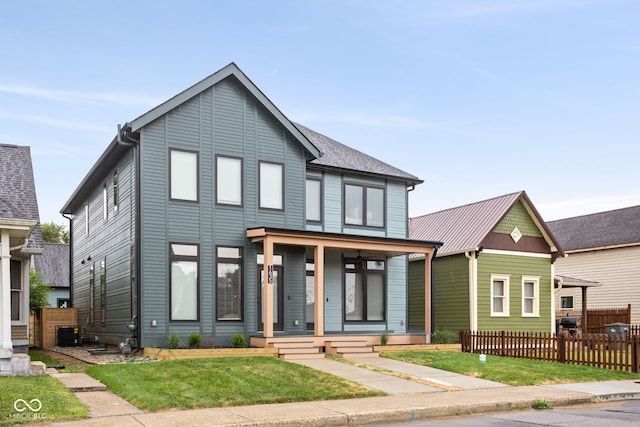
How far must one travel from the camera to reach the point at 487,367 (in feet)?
62.1

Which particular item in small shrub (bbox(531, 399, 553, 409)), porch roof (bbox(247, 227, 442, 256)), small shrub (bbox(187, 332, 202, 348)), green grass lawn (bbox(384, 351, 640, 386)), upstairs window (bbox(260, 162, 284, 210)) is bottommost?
green grass lawn (bbox(384, 351, 640, 386))

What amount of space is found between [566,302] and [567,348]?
19.0m

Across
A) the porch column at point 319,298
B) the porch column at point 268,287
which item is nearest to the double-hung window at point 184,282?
the porch column at point 268,287

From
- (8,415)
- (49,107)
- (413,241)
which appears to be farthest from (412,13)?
(49,107)

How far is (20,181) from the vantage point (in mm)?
21016

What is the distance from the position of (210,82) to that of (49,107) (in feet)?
25.6

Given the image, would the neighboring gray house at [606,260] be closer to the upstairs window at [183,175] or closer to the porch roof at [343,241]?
the porch roof at [343,241]

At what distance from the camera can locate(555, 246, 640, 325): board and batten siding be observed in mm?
36000

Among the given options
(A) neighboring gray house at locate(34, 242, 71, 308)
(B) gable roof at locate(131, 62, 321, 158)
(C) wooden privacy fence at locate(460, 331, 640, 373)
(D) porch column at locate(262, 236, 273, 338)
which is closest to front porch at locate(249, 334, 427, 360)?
(D) porch column at locate(262, 236, 273, 338)

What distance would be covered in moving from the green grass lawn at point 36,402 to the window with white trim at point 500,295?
18.1 meters

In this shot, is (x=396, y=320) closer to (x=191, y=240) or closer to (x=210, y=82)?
(x=191, y=240)

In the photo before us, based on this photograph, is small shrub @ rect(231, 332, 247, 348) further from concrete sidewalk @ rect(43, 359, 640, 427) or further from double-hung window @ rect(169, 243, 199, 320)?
concrete sidewalk @ rect(43, 359, 640, 427)

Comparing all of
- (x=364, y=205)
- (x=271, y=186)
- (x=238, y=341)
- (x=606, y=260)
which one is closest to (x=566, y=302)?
(x=606, y=260)

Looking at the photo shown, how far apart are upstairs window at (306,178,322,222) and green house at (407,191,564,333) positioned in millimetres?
5308
